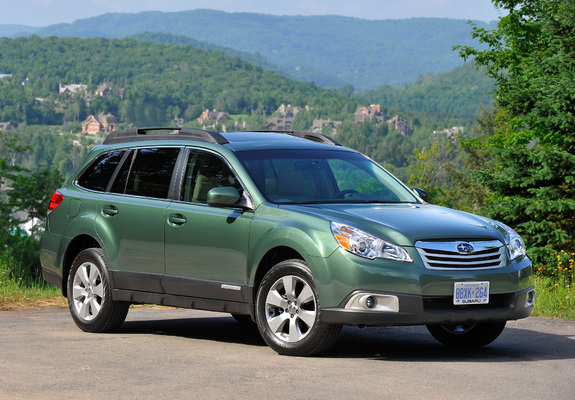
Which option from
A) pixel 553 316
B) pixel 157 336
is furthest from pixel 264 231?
pixel 553 316

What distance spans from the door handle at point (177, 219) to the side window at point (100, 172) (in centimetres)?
127

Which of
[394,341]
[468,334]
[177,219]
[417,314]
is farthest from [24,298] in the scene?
[417,314]

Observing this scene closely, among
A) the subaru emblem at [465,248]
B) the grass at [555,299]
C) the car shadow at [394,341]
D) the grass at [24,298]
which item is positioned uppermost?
the subaru emblem at [465,248]

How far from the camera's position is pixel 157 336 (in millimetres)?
8625

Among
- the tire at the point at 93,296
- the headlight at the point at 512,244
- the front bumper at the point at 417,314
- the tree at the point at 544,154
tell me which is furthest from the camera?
the tree at the point at 544,154

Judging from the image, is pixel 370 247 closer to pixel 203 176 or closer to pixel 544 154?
pixel 203 176

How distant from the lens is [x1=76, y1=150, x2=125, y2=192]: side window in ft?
30.1

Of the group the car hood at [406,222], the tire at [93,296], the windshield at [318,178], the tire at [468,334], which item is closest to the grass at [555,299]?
the tire at [468,334]

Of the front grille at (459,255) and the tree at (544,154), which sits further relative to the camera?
the tree at (544,154)

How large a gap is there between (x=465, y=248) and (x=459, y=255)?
7cm

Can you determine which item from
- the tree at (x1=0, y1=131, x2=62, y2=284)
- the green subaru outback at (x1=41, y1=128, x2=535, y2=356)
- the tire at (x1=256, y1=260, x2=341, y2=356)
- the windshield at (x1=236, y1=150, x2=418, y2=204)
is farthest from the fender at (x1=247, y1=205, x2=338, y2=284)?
the tree at (x1=0, y1=131, x2=62, y2=284)

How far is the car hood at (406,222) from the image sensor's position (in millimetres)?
6961

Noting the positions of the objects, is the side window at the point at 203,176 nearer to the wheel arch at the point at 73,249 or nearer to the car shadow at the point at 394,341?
the car shadow at the point at 394,341

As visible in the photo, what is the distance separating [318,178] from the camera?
812cm
